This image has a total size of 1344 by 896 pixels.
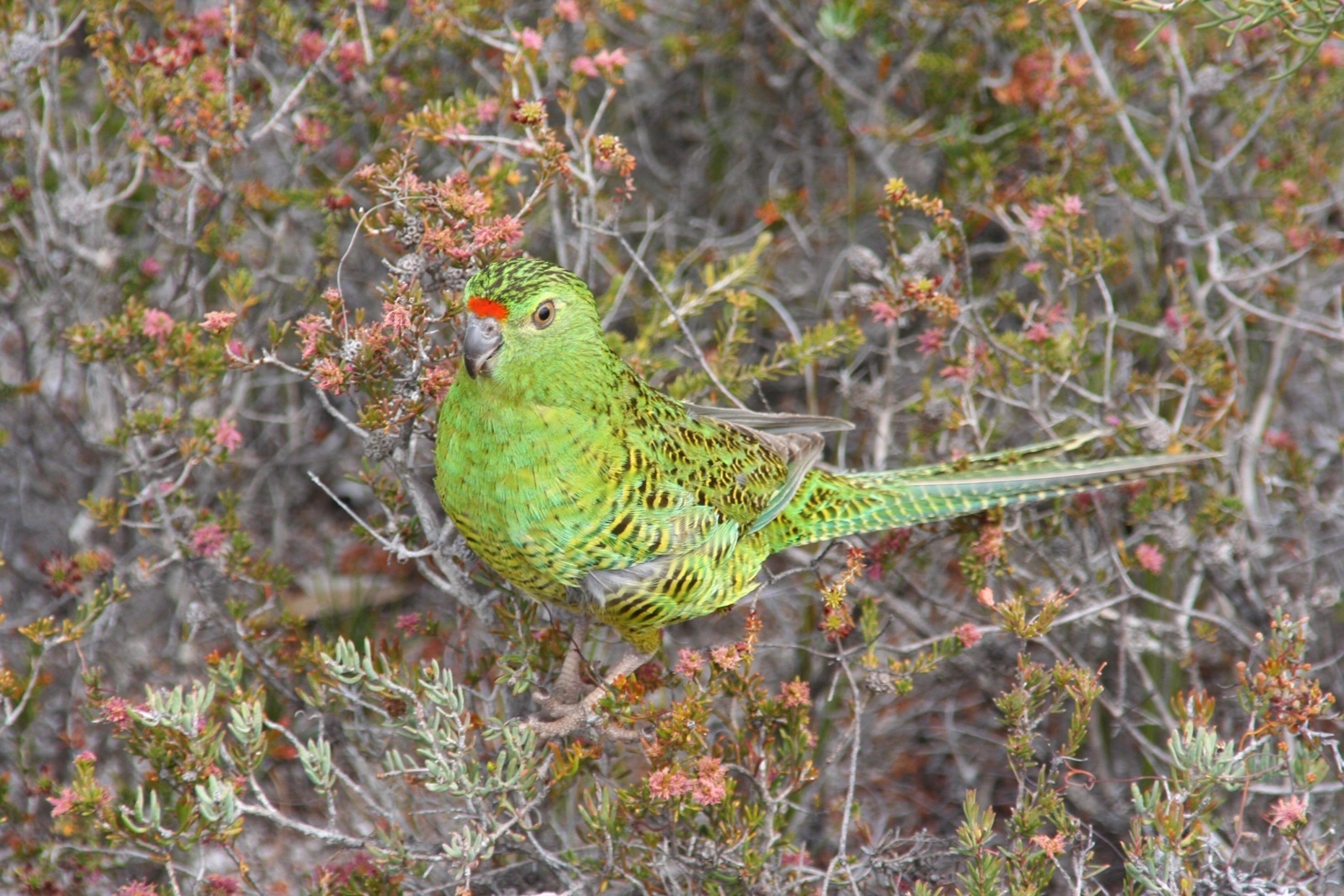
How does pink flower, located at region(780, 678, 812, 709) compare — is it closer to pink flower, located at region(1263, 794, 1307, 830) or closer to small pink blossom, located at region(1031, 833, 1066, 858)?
small pink blossom, located at region(1031, 833, 1066, 858)

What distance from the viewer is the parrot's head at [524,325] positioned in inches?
103

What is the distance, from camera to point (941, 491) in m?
3.54

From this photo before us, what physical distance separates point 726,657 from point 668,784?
→ 1.11 ft

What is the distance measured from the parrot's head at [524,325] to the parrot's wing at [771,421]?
770mm

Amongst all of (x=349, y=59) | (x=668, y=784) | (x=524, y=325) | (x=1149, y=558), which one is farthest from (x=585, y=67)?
(x=1149, y=558)

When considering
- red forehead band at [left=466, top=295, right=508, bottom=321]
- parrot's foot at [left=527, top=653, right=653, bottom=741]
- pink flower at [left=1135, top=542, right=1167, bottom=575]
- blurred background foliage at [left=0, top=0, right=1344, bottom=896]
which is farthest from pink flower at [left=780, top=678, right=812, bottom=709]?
pink flower at [left=1135, top=542, right=1167, bottom=575]

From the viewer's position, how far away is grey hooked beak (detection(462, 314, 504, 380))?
8.54 ft

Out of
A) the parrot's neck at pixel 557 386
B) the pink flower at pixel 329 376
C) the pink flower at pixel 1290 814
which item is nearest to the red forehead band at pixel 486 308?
the parrot's neck at pixel 557 386

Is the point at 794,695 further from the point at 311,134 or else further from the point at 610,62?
the point at 311,134

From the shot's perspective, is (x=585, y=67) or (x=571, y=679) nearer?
(x=571, y=679)

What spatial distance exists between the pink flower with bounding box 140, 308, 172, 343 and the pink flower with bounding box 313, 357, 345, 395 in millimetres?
947

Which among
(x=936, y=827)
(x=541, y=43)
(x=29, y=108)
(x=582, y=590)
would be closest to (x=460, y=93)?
(x=541, y=43)

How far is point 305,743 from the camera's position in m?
4.12

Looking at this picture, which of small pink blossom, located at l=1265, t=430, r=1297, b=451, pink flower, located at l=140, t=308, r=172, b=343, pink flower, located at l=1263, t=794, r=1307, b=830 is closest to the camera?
pink flower, located at l=1263, t=794, r=1307, b=830
